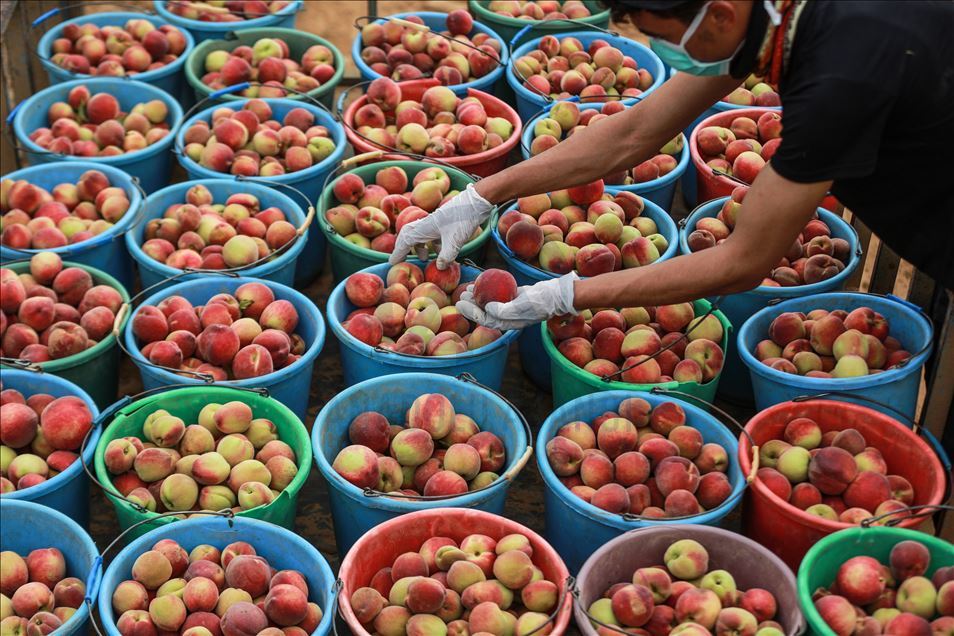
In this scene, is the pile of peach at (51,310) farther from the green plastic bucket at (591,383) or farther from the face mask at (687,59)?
the face mask at (687,59)

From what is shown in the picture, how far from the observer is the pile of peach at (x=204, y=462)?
8.63 feet

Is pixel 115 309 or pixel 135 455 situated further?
pixel 115 309

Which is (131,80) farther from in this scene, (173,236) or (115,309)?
(115,309)

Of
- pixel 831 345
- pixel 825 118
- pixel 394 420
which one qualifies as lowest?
pixel 394 420

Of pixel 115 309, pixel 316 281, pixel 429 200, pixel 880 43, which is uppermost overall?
pixel 880 43

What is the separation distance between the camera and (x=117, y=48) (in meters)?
4.71

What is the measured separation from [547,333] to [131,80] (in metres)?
2.45

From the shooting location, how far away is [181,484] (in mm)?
2631

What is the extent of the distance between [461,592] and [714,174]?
201 cm

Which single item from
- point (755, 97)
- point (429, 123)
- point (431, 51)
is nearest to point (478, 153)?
point (429, 123)

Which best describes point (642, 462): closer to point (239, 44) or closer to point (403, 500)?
point (403, 500)

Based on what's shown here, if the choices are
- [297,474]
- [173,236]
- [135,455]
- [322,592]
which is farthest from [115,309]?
[322,592]

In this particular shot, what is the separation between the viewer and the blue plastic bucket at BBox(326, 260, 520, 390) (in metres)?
2.93

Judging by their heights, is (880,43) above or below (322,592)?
above
